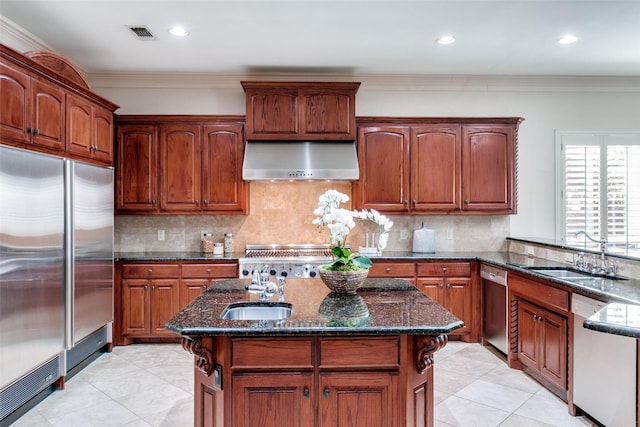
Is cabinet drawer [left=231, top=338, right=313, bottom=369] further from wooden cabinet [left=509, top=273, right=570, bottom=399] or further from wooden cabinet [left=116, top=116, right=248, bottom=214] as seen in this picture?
wooden cabinet [left=116, top=116, right=248, bottom=214]

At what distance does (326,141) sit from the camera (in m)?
4.43

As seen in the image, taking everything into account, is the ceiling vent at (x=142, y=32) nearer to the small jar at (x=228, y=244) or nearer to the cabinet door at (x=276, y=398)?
the small jar at (x=228, y=244)

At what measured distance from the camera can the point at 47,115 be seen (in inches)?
119

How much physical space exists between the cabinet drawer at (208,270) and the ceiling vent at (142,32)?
7.16ft

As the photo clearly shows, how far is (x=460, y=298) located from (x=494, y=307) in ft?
1.16

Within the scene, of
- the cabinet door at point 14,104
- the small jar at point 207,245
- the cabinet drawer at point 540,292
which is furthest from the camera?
the small jar at point 207,245

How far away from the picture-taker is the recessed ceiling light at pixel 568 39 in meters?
3.67

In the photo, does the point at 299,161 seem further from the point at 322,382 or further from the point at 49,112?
the point at 322,382

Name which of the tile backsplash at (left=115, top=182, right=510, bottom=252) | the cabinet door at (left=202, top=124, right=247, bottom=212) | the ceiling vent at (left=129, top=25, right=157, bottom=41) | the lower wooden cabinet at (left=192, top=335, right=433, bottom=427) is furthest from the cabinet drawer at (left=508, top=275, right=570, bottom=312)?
the ceiling vent at (left=129, top=25, right=157, bottom=41)

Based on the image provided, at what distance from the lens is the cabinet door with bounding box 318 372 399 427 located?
1.83m

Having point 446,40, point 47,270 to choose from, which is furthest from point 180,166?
point 446,40

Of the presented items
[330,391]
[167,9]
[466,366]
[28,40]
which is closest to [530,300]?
[466,366]

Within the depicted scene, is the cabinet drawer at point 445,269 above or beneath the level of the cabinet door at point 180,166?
beneath

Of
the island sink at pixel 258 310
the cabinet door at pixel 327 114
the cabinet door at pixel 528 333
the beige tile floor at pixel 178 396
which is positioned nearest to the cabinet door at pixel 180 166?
the cabinet door at pixel 327 114
